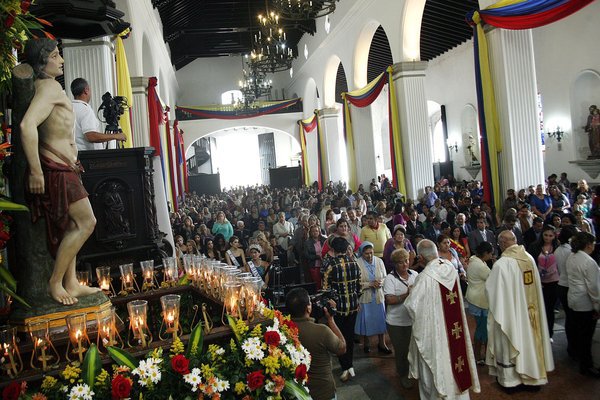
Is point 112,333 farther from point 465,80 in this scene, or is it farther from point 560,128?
point 465,80

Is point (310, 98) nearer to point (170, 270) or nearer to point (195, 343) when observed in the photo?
point (170, 270)

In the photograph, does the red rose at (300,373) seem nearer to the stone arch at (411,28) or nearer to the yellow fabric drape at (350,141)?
the stone arch at (411,28)

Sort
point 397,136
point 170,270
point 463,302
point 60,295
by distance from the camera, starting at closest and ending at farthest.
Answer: point 60,295
point 170,270
point 463,302
point 397,136

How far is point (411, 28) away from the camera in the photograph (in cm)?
1366

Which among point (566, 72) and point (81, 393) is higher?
point (566, 72)

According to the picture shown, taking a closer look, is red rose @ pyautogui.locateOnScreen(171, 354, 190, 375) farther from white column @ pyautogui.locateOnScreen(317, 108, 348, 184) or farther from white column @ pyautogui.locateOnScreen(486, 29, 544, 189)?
white column @ pyautogui.locateOnScreen(317, 108, 348, 184)

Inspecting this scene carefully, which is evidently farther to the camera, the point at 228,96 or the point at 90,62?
the point at 228,96

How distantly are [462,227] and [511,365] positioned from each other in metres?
3.62

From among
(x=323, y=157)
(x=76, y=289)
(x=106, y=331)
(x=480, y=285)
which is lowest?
(x=480, y=285)

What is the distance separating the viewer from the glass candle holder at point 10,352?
8.52 feet

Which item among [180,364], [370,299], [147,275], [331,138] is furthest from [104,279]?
[331,138]

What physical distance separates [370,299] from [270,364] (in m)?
3.43

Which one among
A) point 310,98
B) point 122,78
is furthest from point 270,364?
point 310,98

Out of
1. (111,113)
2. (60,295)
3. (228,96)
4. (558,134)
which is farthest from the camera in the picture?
(228,96)
